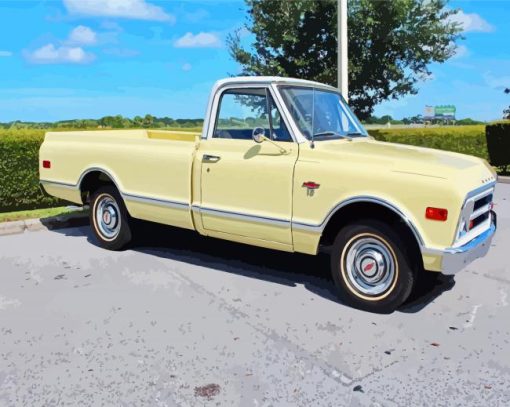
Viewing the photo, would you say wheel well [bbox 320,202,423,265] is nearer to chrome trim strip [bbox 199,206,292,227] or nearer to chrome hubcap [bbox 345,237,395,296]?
chrome hubcap [bbox 345,237,395,296]

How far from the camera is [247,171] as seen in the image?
206 inches

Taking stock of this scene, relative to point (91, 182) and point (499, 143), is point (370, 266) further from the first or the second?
point (499, 143)

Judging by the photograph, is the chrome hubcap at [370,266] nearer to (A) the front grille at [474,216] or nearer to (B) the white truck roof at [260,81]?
(A) the front grille at [474,216]

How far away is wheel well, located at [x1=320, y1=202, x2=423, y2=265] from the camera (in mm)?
4574

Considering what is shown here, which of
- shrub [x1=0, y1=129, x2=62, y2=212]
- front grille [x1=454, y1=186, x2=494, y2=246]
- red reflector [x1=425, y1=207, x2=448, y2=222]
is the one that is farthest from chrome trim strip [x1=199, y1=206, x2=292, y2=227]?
shrub [x1=0, y1=129, x2=62, y2=212]

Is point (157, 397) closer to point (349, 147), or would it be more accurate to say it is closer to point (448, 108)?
point (349, 147)

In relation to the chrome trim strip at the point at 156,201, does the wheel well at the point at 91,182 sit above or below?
above

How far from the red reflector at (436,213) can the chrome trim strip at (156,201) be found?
251 centimetres

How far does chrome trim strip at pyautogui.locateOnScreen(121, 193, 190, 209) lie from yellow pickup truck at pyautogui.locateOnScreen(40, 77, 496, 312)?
1 centimetres

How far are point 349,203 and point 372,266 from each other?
1.93 feet

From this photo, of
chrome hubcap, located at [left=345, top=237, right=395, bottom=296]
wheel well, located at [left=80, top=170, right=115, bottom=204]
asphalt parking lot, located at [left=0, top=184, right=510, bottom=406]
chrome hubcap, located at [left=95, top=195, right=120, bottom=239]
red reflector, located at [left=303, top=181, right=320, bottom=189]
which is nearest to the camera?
asphalt parking lot, located at [left=0, top=184, right=510, bottom=406]

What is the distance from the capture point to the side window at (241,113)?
5.41 m

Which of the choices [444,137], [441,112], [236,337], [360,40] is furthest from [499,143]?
[441,112]

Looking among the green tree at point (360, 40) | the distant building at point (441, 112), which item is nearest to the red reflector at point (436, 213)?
the green tree at point (360, 40)
